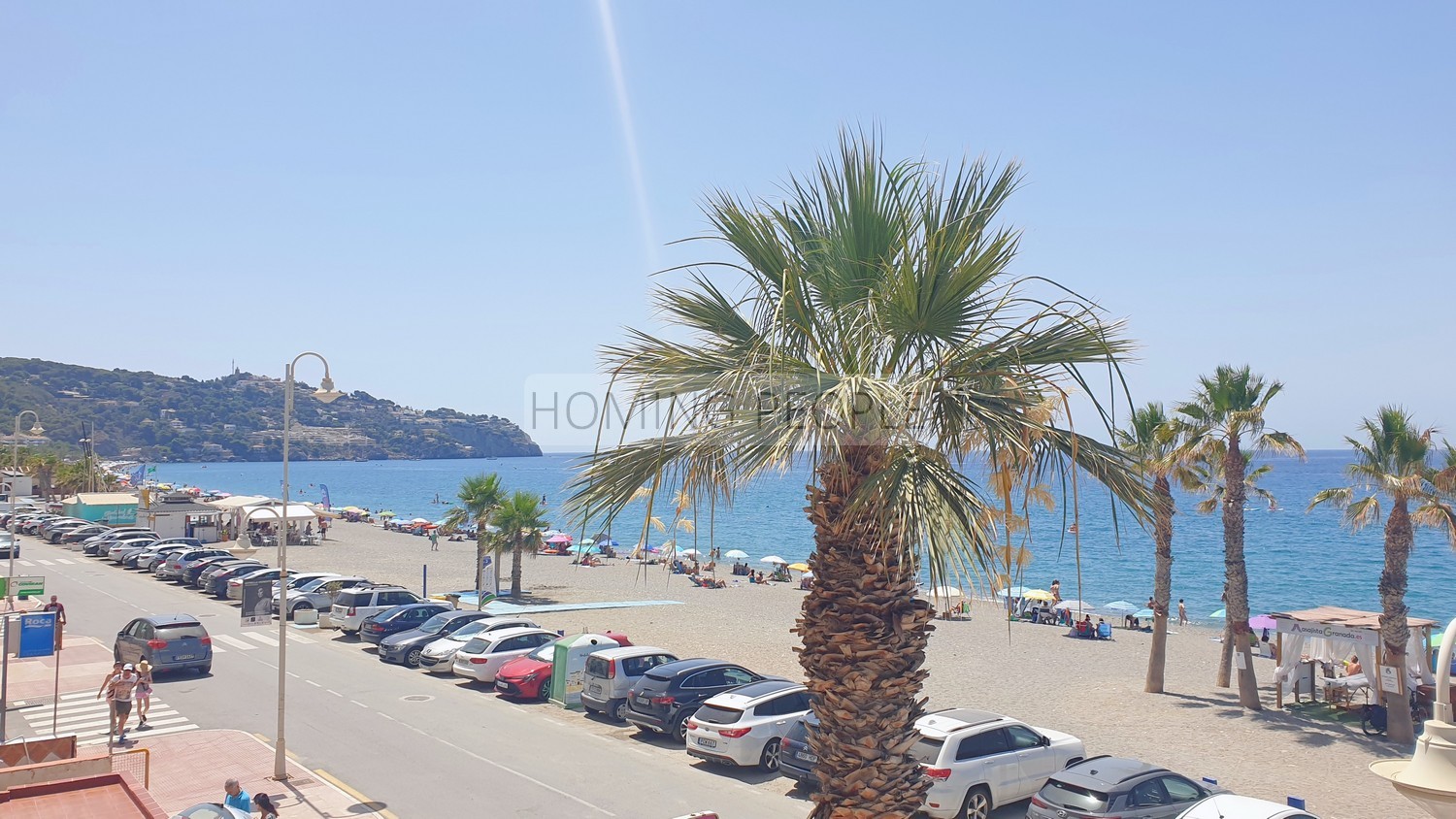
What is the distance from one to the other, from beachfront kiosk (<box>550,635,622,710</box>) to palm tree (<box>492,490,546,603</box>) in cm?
1681

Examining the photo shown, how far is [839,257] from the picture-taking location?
6.58 m

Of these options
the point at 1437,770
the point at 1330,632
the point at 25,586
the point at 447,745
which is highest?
the point at 1437,770

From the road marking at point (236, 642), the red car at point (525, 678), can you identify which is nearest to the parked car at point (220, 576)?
the road marking at point (236, 642)

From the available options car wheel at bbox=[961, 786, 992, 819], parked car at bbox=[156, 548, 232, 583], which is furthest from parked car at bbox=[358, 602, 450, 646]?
car wheel at bbox=[961, 786, 992, 819]

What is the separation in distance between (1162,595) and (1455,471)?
6.56 m

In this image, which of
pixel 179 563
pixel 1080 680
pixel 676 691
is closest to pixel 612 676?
pixel 676 691

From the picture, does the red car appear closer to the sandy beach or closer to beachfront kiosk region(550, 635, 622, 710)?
beachfront kiosk region(550, 635, 622, 710)

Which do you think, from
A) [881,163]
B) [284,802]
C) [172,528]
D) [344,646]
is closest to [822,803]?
[881,163]

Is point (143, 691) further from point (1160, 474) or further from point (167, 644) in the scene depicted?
point (1160, 474)

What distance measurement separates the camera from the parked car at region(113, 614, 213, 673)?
2294 centimetres

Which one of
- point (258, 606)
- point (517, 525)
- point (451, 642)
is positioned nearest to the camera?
point (258, 606)

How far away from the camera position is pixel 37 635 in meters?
18.7

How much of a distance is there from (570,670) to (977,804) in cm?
1060

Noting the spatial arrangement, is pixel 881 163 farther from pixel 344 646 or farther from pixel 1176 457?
pixel 344 646
